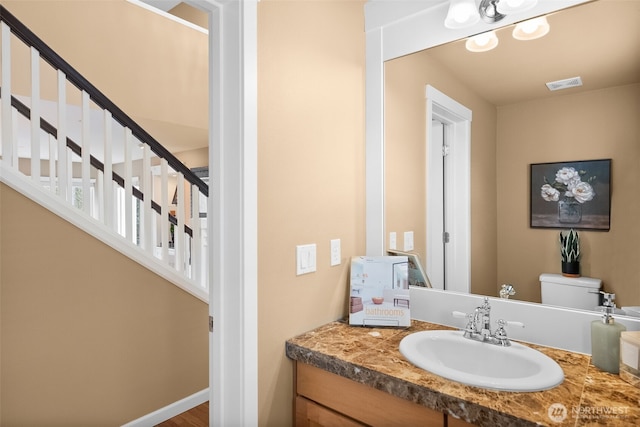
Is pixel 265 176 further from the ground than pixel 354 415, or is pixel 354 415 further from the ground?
pixel 265 176

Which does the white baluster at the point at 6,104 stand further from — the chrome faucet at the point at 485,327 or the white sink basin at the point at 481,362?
the chrome faucet at the point at 485,327

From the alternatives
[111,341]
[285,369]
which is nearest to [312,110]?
[285,369]

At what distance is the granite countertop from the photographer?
86 cm

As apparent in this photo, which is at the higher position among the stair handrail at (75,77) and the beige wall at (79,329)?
the stair handrail at (75,77)

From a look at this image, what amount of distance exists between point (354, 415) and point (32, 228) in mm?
1788

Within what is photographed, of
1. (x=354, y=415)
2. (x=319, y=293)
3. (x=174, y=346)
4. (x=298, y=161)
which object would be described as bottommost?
(x=174, y=346)

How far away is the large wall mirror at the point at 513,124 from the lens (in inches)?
48.2

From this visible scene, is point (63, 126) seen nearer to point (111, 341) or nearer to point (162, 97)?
point (111, 341)

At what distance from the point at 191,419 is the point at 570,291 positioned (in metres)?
2.34

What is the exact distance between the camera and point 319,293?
4.89ft

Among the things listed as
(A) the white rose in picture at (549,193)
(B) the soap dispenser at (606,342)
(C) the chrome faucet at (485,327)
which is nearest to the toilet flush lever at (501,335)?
(C) the chrome faucet at (485,327)

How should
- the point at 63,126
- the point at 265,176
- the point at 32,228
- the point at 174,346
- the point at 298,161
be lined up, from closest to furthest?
the point at 265,176 < the point at 298,161 < the point at 32,228 < the point at 63,126 < the point at 174,346

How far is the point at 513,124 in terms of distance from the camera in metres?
1.45

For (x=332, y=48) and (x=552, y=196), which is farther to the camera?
(x=332, y=48)
